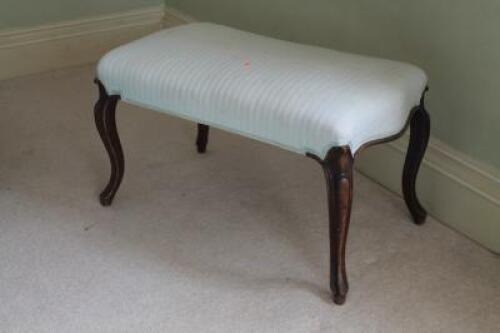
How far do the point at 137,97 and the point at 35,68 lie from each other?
3.90 ft

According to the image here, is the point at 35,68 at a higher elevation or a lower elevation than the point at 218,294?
lower

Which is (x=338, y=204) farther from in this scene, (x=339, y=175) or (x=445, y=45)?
(x=445, y=45)

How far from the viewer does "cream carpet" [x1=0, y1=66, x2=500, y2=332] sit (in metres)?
1.27

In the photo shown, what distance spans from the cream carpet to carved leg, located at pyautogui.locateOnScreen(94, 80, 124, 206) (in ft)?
0.15

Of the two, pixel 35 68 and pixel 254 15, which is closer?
pixel 254 15

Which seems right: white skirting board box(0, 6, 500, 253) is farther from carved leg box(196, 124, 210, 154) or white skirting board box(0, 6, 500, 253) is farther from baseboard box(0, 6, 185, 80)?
carved leg box(196, 124, 210, 154)

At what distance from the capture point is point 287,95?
3.86ft

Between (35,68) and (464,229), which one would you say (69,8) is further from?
(464,229)

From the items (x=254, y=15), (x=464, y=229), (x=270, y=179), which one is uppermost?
(x=254, y=15)

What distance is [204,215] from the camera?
1.58 metres

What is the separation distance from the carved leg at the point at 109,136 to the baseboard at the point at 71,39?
3.19 ft

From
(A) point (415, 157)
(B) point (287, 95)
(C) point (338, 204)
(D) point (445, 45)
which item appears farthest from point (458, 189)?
(B) point (287, 95)

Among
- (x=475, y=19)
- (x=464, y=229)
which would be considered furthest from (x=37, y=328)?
(x=475, y=19)

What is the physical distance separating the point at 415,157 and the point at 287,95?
1.30 ft
